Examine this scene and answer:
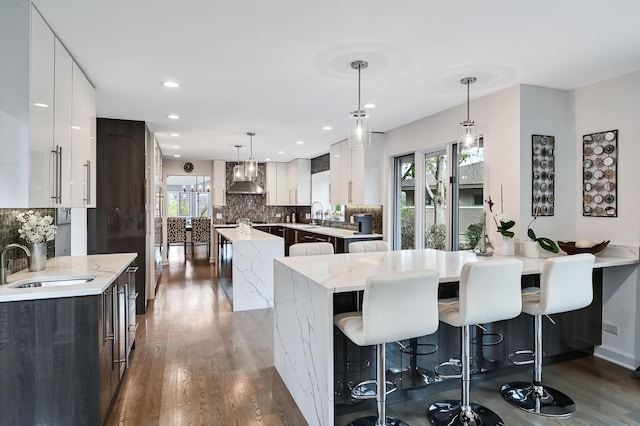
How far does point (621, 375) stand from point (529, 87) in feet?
8.53

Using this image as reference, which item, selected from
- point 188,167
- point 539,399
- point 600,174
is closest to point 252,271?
point 539,399

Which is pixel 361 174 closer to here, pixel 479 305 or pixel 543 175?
pixel 543 175

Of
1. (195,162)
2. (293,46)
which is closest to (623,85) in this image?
(293,46)

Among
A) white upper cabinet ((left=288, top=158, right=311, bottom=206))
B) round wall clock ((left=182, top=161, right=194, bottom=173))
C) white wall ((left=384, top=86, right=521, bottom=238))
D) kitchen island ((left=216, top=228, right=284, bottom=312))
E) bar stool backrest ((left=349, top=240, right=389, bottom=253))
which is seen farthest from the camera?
round wall clock ((left=182, top=161, right=194, bottom=173))

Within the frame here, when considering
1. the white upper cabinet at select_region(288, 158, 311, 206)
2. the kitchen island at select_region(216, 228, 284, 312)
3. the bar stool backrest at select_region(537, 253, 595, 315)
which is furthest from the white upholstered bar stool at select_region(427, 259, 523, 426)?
the white upper cabinet at select_region(288, 158, 311, 206)

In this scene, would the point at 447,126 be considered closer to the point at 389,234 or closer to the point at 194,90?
the point at 389,234

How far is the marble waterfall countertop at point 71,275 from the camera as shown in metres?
1.99

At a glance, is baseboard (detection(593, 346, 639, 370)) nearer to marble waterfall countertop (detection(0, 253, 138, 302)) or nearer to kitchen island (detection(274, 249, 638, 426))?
kitchen island (detection(274, 249, 638, 426))

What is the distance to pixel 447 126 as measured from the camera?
4492mm

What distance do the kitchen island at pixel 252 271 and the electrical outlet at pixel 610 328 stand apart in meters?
3.61

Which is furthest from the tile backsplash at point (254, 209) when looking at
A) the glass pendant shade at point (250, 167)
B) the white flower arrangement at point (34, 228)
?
the white flower arrangement at point (34, 228)

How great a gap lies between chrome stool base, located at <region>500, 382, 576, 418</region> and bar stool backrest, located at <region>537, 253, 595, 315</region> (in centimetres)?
63

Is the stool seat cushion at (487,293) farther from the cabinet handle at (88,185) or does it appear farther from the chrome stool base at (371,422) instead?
the cabinet handle at (88,185)

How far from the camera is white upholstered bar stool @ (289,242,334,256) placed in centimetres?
346
